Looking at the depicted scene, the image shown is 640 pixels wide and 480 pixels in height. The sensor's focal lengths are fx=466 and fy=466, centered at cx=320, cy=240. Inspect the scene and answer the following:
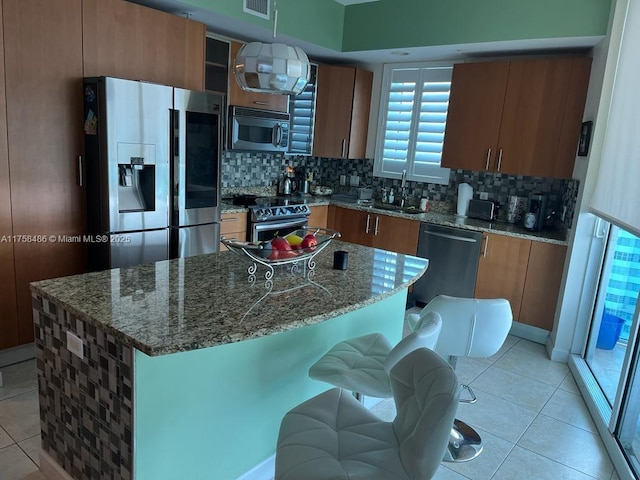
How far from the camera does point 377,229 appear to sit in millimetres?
4754

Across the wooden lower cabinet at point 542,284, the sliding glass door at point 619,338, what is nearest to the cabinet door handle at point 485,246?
the wooden lower cabinet at point 542,284

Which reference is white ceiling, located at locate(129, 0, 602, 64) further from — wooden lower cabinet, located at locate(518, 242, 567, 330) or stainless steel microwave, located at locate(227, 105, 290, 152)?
wooden lower cabinet, located at locate(518, 242, 567, 330)

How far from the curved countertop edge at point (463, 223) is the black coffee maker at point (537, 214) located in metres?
0.08

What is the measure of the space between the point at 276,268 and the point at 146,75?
77.5 inches

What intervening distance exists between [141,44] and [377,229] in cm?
268

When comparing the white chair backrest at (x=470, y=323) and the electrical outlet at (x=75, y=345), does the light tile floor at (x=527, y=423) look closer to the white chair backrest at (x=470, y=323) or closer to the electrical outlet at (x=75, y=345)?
the white chair backrest at (x=470, y=323)

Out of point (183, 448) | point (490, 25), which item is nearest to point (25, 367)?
point (183, 448)

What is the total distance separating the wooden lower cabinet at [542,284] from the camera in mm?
3770

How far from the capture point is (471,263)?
4176 mm

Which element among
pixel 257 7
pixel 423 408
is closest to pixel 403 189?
pixel 257 7

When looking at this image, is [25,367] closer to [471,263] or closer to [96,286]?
[96,286]

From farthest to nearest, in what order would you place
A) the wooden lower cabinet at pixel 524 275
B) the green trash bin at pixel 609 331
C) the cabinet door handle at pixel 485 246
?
1. the cabinet door handle at pixel 485 246
2. the wooden lower cabinet at pixel 524 275
3. the green trash bin at pixel 609 331

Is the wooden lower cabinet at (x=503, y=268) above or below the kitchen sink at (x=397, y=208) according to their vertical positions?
below

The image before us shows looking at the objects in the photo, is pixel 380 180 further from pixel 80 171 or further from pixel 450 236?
pixel 80 171
